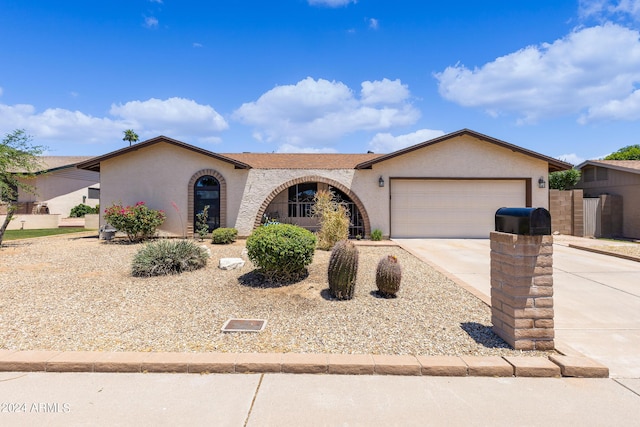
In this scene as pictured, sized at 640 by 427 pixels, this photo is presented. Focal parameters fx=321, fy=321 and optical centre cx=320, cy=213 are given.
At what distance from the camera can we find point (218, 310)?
5.03m

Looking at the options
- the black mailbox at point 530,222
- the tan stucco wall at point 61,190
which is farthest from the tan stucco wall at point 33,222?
the black mailbox at point 530,222

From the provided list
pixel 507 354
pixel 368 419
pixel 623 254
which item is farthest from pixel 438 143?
pixel 368 419

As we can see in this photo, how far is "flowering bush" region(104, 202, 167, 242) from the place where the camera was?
1216cm

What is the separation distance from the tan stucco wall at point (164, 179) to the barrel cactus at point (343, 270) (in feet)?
30.8

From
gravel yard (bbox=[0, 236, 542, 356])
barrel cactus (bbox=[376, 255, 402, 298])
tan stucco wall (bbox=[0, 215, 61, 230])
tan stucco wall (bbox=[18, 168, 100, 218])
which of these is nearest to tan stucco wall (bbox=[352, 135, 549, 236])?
gravel yard (bbox=[0, 236, 542, 356])

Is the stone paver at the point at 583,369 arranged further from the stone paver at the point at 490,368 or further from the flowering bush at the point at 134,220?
the flowering bush at the point at 134,220

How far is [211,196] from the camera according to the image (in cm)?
1401

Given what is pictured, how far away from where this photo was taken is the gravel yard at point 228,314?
12.7 ft

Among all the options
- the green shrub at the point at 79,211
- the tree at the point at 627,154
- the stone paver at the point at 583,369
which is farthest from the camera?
the tree at the point at 627,154

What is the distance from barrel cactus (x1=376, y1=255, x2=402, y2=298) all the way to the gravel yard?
166 mm

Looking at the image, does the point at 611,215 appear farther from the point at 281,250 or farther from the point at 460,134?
the point at 281,250

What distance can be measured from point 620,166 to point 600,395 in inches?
751

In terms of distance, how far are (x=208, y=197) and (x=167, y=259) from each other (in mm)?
7295

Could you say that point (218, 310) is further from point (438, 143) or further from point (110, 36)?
point (110, 36)
